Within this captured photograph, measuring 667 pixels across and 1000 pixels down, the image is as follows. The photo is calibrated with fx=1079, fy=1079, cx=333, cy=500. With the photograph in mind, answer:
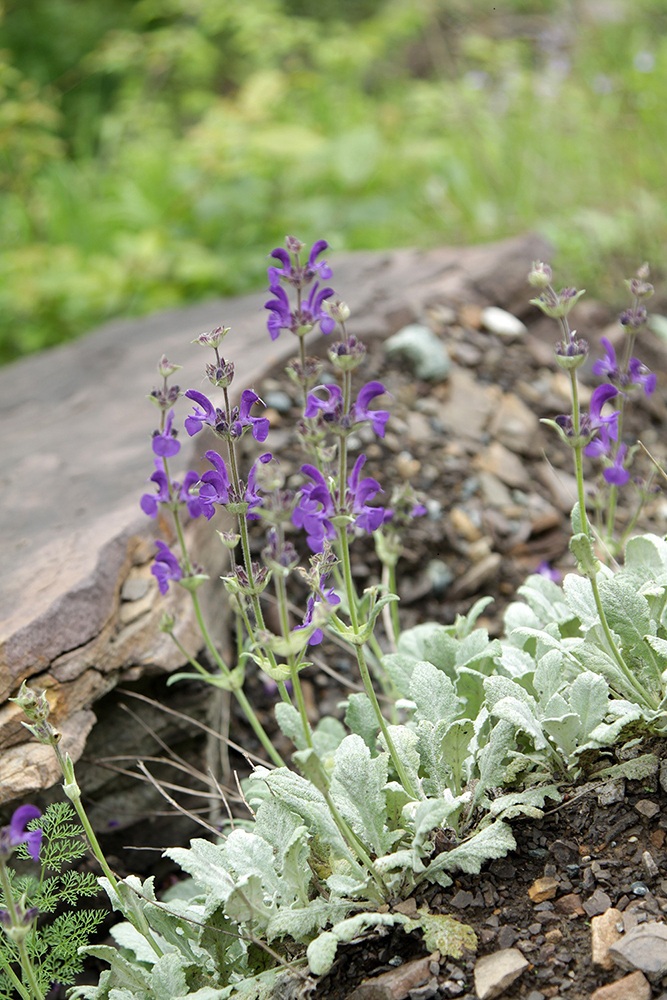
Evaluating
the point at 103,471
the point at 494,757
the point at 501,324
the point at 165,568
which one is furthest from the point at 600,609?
the point at 501,324

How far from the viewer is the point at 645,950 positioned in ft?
5.95

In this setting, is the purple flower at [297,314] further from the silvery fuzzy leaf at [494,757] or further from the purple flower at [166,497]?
the silvery fuzzy leaf at [494,757]

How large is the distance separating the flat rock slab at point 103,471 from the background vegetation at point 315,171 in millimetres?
865

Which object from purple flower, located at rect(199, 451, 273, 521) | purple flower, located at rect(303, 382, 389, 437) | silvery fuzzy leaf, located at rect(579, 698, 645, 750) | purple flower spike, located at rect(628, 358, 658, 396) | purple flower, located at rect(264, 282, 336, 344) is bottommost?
silvery fuzzy leaf, located at rect(579, 698, 645, 750)

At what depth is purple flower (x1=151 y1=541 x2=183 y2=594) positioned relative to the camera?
240cm

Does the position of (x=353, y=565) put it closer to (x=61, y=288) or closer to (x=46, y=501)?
(x=46, y=501)

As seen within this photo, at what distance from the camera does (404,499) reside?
297cm

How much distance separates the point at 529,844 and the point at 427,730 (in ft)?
0.98

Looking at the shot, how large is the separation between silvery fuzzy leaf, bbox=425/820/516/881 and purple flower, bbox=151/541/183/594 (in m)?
0.83

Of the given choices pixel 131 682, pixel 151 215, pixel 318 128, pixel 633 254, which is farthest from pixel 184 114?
pixel 131 682

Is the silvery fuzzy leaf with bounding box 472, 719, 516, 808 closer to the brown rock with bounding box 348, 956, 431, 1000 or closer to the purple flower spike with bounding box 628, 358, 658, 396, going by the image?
the brown rock with bounding box 348, 956, 431, 1000

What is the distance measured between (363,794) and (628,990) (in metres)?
0.57

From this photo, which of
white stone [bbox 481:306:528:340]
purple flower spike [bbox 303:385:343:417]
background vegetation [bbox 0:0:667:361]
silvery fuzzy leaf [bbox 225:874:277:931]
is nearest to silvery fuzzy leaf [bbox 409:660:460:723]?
silvery fuzzy leaf [bbox 225:874:277:931]

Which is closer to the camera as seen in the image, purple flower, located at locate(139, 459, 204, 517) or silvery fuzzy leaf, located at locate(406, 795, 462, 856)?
silvery fuzzy leaf, located at locate(406, 795, 462, 856)
